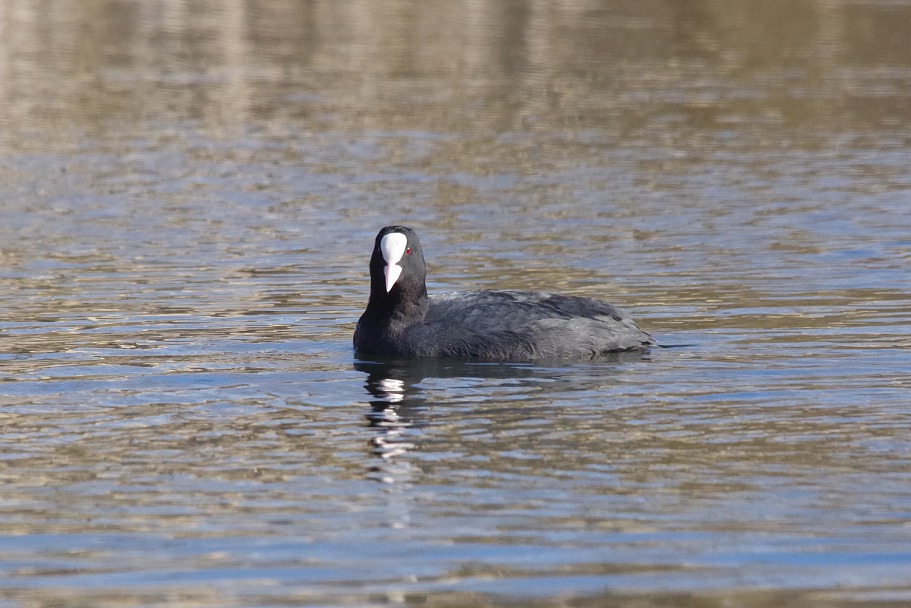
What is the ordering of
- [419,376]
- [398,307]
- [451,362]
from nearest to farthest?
[419,376], [451,362], [398,307]

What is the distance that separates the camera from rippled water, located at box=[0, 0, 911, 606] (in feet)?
19.6

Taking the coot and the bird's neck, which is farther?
the bird's neck

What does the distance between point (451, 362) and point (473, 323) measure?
281 mm

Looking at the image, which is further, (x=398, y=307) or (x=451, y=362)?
(x=398, y=307)

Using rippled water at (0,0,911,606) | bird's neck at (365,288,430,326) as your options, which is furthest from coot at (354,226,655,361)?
rippled water at (0,0,911,606)

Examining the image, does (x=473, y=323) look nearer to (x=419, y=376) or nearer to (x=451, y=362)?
(x=451, y=362)

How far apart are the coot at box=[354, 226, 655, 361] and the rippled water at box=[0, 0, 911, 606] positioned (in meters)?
0.17

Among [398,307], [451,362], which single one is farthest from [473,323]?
[398,307]

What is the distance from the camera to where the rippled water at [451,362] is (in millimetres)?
5984

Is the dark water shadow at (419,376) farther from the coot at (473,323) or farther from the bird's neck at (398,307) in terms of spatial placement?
the bird's neck at (398,307)

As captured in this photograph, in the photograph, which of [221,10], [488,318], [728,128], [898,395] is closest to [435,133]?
[728,128]

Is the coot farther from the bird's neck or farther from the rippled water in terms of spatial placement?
the rippled water

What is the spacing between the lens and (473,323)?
9.88 metres

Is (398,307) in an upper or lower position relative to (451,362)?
upper
